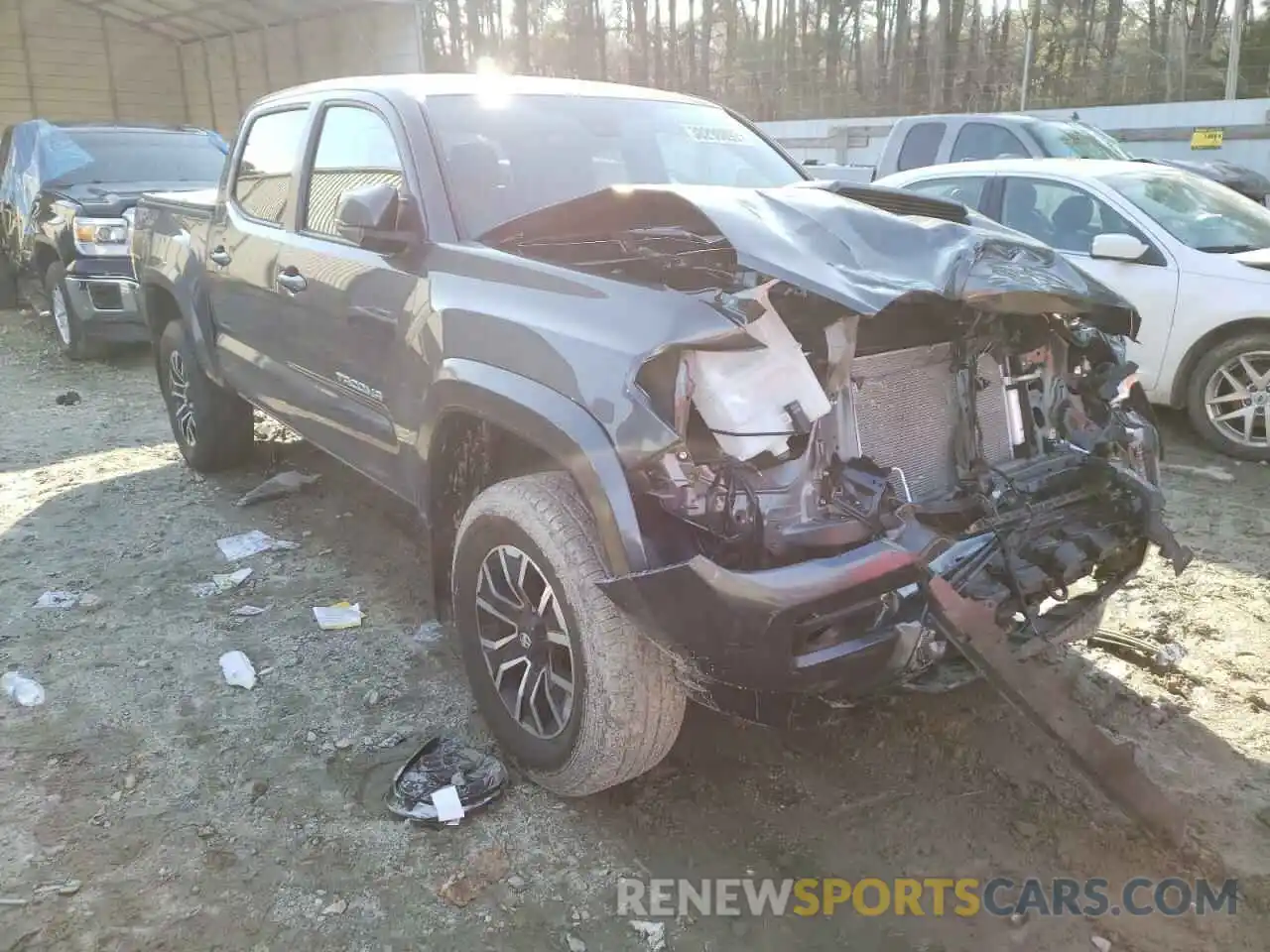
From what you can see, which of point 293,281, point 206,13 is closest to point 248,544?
point 293,281

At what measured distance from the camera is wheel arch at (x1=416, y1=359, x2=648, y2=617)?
2352 mm

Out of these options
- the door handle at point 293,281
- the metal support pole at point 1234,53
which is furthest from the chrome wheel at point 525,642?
the metal support pole at point 1234,53

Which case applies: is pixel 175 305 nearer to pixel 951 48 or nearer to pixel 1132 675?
pixel 1132 675

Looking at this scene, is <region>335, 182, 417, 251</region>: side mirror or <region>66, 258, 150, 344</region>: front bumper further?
<region>66, 258, 150, 344</region>: front bumper

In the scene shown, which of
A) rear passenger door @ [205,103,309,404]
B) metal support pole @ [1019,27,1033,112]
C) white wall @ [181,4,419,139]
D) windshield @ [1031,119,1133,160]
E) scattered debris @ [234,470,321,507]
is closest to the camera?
rear passenger door @ [205,103,309,404]

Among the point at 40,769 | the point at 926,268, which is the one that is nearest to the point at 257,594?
the point at 40,769

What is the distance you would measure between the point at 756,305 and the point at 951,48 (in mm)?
23054

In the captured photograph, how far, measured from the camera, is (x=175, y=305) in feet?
18.1

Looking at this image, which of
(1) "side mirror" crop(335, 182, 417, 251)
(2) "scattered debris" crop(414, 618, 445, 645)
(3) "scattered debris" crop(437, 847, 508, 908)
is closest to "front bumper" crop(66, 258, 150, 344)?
(2) "scattered debris" crop(414, 618, 445, 645)

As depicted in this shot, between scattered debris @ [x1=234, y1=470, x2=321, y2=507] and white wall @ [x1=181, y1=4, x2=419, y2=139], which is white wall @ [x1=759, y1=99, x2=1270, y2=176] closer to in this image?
white wall @ [x1=181, y1=4, x2=419, y2=139]

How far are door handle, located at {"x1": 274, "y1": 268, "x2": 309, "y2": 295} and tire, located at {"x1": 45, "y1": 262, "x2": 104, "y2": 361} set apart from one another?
5.38 m

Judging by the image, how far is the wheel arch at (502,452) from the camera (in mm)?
2352

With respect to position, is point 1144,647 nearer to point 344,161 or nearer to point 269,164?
point 344,161

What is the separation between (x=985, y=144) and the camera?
32.1ft
